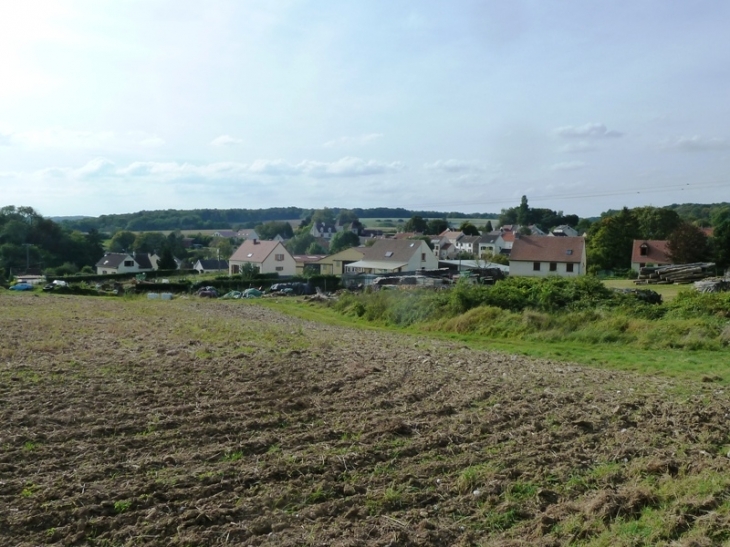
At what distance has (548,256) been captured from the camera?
56.9 m

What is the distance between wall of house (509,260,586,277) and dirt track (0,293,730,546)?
4484 centimetres

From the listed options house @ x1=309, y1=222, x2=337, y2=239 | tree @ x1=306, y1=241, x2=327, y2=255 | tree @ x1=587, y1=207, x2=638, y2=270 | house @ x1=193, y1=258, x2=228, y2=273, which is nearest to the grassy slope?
tree @ x1=587, y1=207, x2=638, y2=270

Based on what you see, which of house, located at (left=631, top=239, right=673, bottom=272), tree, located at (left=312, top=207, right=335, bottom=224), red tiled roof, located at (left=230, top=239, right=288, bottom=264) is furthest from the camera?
tree, located at (left=312, top=207, right=335, bottom=224)

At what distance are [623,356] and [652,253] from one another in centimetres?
4878

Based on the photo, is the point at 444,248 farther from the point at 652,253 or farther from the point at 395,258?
the point at 652,253

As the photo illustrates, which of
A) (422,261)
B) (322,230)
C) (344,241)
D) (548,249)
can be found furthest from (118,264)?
(322,230)

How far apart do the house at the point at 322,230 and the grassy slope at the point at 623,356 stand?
12111 centimetres

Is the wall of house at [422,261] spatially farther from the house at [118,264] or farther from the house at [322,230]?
the house at [322,230]

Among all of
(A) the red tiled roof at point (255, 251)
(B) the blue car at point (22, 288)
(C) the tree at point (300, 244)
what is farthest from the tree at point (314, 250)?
(B) the blue car at point (22, 288)

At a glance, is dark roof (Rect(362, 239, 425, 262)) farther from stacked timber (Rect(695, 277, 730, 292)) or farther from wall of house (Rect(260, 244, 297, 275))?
stacked timber (Rect(695, 277, 730, 292))

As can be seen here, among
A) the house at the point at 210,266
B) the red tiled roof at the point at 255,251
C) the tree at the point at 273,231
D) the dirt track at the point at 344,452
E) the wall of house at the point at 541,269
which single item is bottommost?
the house at the point at 210,266

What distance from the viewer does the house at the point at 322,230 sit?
141 meters

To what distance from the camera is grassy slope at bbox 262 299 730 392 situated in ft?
43.2

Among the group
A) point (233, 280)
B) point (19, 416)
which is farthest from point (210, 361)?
point (233, 280)
